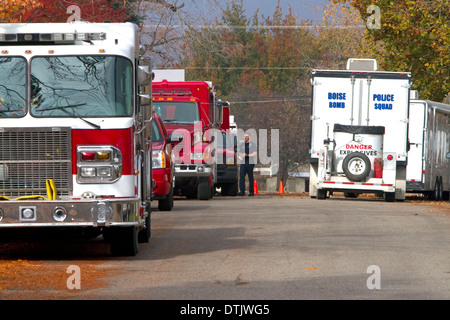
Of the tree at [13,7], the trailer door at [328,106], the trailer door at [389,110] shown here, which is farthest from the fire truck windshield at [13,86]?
the trailer door at [389,110]

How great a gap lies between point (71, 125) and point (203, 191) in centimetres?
1333

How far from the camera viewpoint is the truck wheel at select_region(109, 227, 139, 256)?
1127cm

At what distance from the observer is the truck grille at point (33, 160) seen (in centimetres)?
1072

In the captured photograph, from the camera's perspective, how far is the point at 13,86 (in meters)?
11.0

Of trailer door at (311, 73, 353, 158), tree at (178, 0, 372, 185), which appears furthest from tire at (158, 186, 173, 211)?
tree at (178, 0, 372, 185)

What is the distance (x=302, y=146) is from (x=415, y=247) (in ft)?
190

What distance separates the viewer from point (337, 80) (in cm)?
2512

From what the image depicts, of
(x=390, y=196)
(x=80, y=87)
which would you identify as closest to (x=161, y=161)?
(x=80, y=87)

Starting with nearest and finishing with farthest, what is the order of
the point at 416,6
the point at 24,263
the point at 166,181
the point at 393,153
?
the point at 24,263
the point at 166,181
the point at 393,153
the point at 416,6

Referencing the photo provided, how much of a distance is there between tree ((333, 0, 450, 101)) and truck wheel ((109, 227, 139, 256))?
51.8 feet

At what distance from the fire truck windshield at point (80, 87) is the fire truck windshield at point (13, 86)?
116mm
